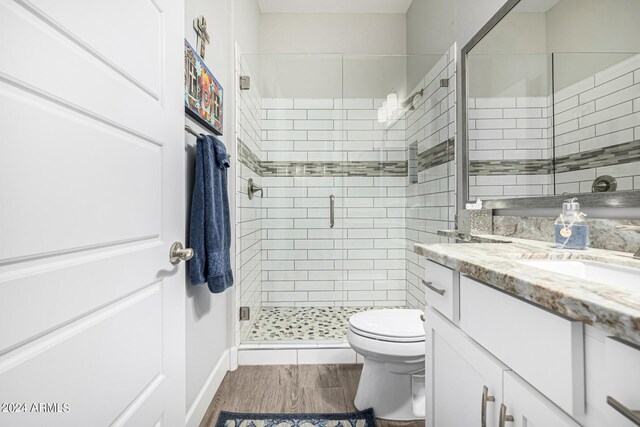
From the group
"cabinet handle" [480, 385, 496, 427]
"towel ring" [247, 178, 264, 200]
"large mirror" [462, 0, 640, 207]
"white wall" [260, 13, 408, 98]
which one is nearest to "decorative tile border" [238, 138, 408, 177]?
"towel ring" [247, 178, 264, 200]

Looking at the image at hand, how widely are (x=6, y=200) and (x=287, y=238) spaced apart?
7.51 ft

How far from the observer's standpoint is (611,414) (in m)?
0.45

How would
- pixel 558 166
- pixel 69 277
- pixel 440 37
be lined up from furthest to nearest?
pixel 440 37 < pixel 558 166 < pixel 69 277

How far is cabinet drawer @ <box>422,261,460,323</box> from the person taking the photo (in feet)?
2.95

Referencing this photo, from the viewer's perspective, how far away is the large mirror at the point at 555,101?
99 centimetres

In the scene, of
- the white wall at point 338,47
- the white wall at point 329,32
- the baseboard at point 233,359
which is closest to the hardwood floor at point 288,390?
the baseboard at point 233,359

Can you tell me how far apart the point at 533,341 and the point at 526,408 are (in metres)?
0.14

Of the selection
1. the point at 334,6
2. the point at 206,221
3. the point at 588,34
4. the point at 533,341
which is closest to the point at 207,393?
the point at 206,221

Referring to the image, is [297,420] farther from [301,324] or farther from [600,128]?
[600,128]

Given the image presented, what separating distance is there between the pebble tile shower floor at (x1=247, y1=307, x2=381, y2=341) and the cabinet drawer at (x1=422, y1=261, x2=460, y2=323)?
130 cm

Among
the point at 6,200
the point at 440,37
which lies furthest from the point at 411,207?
the point at 6,200

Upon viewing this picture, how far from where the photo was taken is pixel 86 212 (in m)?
0.58

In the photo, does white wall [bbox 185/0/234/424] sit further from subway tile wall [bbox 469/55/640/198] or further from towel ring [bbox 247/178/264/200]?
subway tile wall [bbox 469/55/640/198]

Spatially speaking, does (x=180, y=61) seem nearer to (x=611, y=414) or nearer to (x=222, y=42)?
(x=222, y=42)
